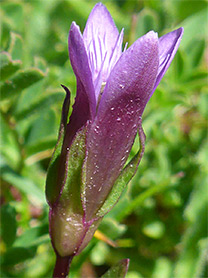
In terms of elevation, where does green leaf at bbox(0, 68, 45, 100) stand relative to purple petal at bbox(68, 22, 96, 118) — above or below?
below

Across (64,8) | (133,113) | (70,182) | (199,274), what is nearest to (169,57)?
(133,113)

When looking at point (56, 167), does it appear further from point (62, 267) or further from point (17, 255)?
point (17, 255)

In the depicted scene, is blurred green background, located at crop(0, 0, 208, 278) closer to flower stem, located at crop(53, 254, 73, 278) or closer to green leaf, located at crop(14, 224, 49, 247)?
green leaf, located at crop(14, 224, 49, 247)

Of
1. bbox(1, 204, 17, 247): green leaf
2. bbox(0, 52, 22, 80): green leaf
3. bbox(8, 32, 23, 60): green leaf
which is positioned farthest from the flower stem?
bbox(8, 32, 23, 60): green leaf

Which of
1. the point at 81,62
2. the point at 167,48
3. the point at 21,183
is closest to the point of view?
the point at 81,62

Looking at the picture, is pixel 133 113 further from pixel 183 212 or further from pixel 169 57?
pixel 183 212

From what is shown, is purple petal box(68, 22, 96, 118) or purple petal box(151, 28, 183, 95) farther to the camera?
purple petal box(151, 28, 183, 95)

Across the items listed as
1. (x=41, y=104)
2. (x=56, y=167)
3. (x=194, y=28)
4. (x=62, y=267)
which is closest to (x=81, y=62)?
(x=56, y=167)

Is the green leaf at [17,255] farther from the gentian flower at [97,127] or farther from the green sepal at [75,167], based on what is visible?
the green sepal at [75,167]
